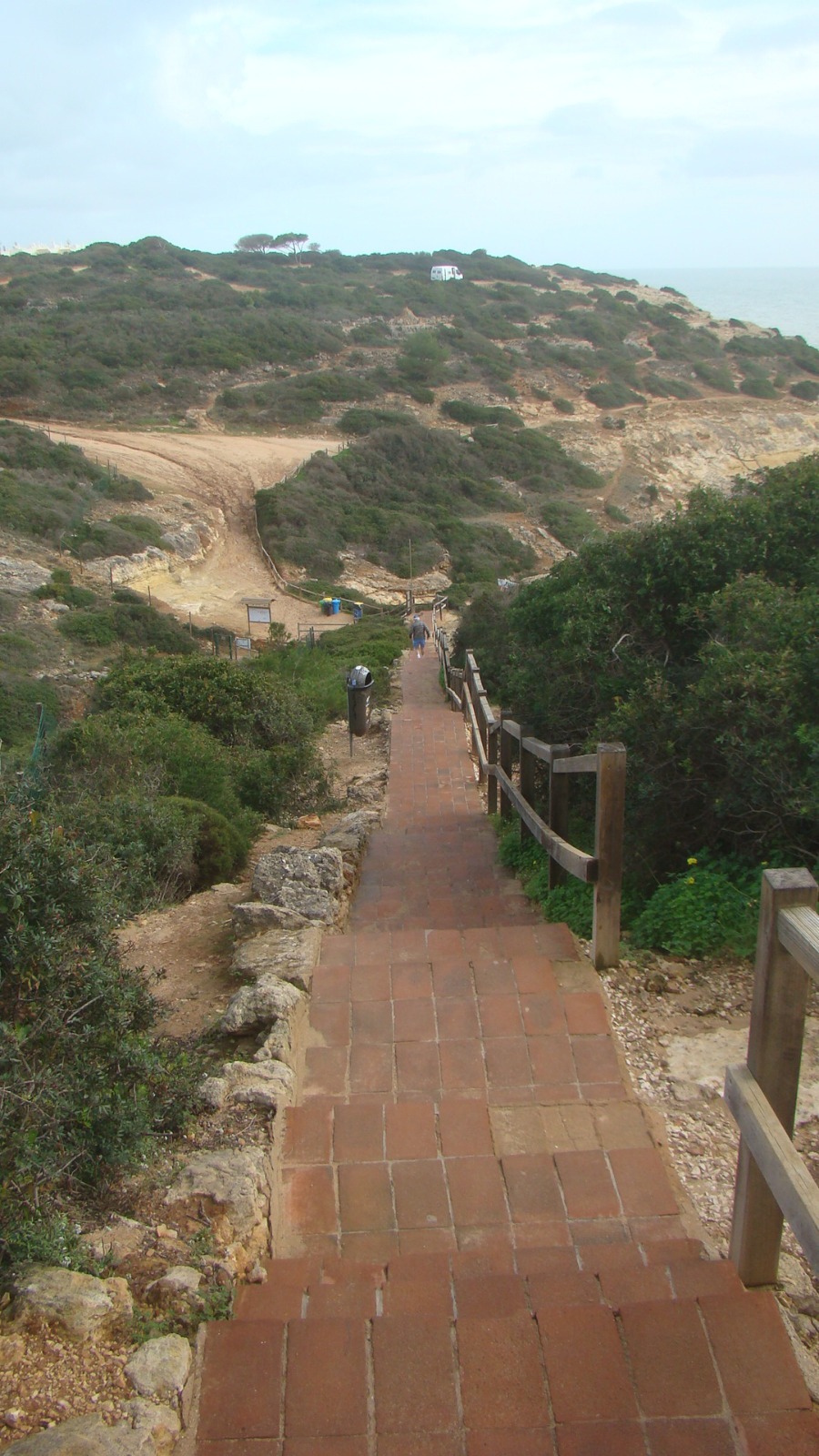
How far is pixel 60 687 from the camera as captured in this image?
59.5 ft

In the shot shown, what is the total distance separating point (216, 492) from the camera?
32.4 meters

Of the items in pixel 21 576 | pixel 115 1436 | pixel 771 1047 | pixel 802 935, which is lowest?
pixel 21 576

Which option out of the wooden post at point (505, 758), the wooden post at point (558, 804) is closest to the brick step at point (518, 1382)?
the wooden post at point (558, 804)

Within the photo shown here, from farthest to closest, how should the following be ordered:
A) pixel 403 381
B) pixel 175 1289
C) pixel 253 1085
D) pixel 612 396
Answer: pixel 612 396 → pixel 403 381 → pixel 253 1085 → pixel 175 1289

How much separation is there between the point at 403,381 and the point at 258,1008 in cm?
4525

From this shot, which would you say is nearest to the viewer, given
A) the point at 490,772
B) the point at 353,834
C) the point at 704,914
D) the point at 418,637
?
the point at 704,914

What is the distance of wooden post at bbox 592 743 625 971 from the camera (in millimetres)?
4324

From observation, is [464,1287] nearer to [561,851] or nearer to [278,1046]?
[278,1046]

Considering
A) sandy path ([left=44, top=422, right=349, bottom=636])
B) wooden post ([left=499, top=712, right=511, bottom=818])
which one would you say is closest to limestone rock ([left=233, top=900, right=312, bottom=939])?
wooden post ([left=499, top=712, right=511, bottom=818])

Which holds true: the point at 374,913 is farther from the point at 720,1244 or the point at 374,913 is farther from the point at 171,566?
the point at 171,566

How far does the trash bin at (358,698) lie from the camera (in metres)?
14.0

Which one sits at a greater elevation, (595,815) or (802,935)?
(802,935)

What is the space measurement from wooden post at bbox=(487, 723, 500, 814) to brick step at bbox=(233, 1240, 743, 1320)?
20.2 feet

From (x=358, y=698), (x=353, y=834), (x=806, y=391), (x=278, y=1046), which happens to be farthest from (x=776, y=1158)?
(x=806, y=391)
